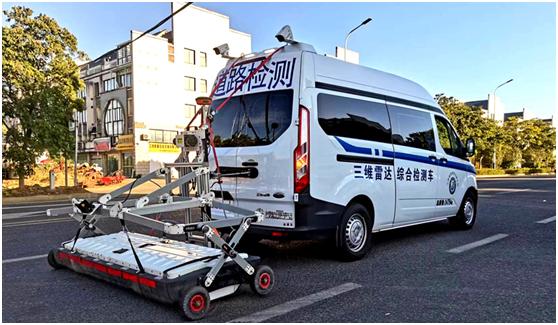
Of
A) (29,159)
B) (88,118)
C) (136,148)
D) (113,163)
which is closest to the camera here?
(29,159)

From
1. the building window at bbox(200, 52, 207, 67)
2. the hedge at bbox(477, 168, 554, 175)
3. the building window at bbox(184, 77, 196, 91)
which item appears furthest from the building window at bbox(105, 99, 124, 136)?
the hedge at bbox(477, 168, 554, 175)

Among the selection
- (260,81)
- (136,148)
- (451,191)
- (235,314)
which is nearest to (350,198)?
(260,81)

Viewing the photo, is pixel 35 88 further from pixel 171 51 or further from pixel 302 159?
pixel 171 51

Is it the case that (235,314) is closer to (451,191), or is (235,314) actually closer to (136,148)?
(451,191)

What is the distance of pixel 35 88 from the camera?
18.9 meters

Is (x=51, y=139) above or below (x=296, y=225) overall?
above

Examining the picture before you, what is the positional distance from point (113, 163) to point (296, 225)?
39846 millimetres

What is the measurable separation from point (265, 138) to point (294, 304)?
2117mm

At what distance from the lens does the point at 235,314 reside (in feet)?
12.3

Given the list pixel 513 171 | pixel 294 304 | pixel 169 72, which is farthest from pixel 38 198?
pixel 513 171

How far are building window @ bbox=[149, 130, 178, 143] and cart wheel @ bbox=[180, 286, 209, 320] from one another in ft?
120

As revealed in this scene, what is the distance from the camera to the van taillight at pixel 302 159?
16.5 feet

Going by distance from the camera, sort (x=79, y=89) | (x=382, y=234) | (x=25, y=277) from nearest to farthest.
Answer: (x=25, y=277)
(x=382, y=234)
(x=79, y=89)

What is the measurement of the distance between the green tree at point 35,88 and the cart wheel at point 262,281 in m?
17.7
